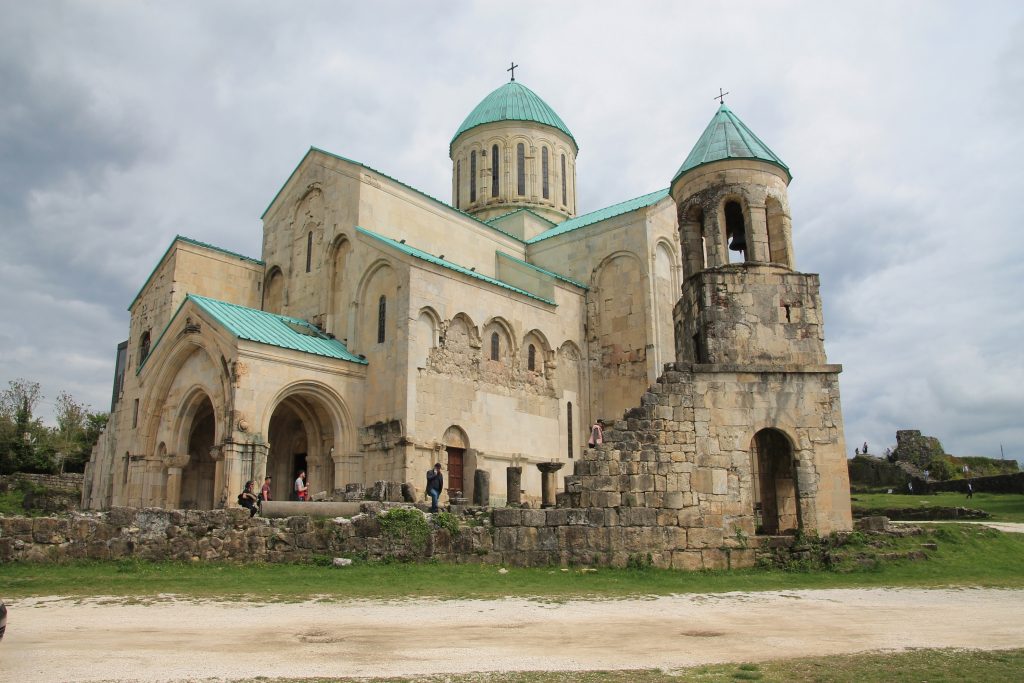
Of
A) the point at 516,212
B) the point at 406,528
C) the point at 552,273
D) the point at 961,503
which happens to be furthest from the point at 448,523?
the point at 516,212

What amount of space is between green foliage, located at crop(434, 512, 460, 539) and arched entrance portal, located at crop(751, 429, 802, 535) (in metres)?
6.76

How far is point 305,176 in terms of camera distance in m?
26.2

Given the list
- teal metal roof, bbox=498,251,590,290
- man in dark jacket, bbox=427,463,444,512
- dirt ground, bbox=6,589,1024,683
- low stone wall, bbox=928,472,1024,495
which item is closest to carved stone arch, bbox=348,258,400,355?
teal metal roof, bbox=498,251,590,290

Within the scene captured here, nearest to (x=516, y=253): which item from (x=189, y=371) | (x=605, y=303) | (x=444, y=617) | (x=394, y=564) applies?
(x=605, y=303)

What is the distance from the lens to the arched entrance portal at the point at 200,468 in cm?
2336

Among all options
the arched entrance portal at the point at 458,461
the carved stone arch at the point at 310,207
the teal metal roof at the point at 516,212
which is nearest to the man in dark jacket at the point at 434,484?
the arched entrance portal at the point at 458,461

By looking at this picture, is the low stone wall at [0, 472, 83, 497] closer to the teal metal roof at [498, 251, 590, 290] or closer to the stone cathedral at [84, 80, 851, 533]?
the stone cathedral at [84, 80, 851, 533]

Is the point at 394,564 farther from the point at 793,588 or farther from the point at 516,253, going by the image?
the point at 516,253

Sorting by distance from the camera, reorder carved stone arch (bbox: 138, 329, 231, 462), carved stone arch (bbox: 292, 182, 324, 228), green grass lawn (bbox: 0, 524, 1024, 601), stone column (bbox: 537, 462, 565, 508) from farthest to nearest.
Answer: carved stone arch (bbox: 292, 182, 324, 228) → carved stone arch (bbox: 138, 329, 231, 462) → stone column (bbox: 537, 462, 565, 508) → green grass lawn (bbox: 0, 524, 1024, 601)

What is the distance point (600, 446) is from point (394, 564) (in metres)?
4.18

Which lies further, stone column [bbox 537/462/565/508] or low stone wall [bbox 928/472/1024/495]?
low stone wall [bbox 928/472/1024/495]

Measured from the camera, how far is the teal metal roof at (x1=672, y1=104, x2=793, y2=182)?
642 inches

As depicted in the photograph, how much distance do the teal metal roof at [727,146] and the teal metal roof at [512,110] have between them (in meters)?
17.1

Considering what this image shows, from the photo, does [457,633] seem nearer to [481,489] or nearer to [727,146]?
[481,489]
